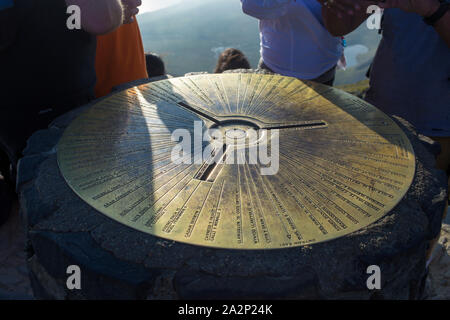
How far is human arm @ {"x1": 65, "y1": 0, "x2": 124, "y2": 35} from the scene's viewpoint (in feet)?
5.77

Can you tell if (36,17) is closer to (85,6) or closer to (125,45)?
(85,6)

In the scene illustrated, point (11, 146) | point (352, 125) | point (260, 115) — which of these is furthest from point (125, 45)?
point (352, 125)

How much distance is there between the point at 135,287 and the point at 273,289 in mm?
475

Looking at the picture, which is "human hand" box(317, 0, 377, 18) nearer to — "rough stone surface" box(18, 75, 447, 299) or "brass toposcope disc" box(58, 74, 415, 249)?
"brass toposcope disc" box(58, 74, 415, 249)

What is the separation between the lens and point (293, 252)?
1253mm

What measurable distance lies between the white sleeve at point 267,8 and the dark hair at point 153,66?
5.74 feet

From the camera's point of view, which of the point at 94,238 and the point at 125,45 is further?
the point at 125,45

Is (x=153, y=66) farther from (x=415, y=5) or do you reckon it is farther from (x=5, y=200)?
(x=415, y=5)

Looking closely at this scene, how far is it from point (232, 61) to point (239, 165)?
235 cm

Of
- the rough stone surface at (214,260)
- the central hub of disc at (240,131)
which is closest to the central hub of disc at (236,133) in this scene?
the central hub of disc at (240,131)

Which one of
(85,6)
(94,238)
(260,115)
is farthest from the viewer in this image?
(260,115)

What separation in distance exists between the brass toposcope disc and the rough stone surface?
45mm

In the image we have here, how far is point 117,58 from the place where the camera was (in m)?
2.90

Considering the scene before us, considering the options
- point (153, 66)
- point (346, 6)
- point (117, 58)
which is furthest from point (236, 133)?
point (153, 66)
